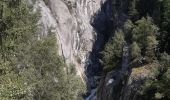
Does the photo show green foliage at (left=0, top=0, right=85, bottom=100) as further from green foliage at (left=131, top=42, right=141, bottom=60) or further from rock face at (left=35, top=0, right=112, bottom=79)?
rock face at (left=35, top=0, right=112, bottom=79)

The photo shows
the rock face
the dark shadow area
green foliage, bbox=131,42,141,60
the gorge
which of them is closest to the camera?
A: the gorge

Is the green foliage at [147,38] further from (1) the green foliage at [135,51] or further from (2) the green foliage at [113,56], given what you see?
(2) the green foliage at [113,56]

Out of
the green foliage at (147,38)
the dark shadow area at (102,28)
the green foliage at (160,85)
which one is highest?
the green foliage at (147,38)

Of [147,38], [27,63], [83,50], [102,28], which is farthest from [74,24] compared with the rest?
[27,63]

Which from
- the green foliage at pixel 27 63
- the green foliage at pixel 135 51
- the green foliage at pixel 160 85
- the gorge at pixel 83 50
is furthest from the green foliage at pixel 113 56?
the green foliage at pixel 27 63

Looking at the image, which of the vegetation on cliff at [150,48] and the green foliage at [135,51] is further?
the green foliage at [135,51]

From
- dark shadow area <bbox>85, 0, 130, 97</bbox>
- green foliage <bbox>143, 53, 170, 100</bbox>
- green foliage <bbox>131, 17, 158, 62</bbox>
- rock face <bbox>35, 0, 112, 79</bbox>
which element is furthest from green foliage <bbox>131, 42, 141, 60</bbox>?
dark shadow area <bbox>85, 0, 130, 97</bbox>

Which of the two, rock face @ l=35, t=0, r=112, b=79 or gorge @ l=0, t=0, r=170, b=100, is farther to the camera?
rock face @ l=35, t=0, r=112, b=79

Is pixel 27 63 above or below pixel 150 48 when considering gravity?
above

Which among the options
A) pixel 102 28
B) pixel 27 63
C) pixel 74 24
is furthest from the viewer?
pixel 102 28

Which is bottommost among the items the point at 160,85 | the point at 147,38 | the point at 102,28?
the point at 102,28

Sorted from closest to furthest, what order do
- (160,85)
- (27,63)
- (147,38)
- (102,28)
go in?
(27,63)
(160,85)
(147,38)
(102,28)

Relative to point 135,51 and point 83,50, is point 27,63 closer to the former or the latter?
point 135,51
